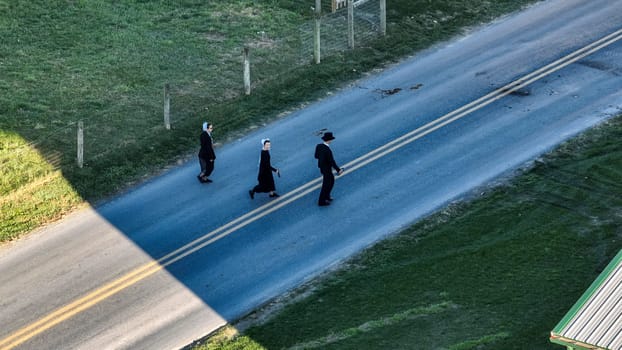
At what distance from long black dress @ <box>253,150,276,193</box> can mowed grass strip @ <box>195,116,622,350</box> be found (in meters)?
3.01

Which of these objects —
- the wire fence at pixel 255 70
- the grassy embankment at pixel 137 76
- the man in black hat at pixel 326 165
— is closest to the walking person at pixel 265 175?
the man in black hat at pixel 326 165

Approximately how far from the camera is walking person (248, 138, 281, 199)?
84.8 ft

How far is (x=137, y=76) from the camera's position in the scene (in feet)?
106

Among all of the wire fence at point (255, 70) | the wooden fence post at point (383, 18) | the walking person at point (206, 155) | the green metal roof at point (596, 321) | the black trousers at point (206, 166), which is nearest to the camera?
the green metal roof at point (596, 321)

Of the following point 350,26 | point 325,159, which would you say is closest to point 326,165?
point 325,159

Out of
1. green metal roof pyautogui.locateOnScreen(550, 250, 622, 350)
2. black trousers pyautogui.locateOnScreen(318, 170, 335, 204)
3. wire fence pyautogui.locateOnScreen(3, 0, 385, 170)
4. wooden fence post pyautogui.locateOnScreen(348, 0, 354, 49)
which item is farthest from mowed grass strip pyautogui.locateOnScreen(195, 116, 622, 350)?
wooden fence post pyautogui.locateOnScreen(348, 0, 354, 49)

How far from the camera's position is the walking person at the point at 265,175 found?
2584 centimetres

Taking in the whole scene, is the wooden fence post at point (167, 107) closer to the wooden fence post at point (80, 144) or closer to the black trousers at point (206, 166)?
the wooden fence post at point (80, 144)

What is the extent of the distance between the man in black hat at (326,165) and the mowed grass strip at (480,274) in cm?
201

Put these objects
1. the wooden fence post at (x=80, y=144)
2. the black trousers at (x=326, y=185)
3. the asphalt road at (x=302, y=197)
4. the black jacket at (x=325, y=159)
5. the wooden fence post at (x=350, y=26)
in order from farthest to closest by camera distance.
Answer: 1. the wooden fence post at (x=350, y=26)
2. the wooden fence post at (x=80, y=144)
3. the black trousers at (x=326, y=185)
4. the black jacket at (x=325, y=159)
5. the asphalt road at (x=302, y=197)

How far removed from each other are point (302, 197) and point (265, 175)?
3.32 feet

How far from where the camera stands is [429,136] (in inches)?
1136

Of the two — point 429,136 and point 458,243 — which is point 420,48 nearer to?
point 429,136

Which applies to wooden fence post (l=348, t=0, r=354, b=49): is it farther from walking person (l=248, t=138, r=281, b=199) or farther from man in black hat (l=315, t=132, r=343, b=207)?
man in black hat (l=315, t=132, r=343, b=207)
